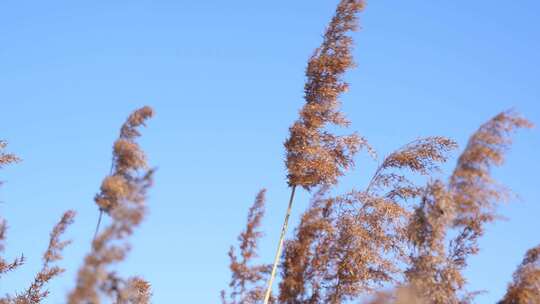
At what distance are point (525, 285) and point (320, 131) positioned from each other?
16.9 feet

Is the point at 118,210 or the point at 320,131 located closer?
the point at 118,210

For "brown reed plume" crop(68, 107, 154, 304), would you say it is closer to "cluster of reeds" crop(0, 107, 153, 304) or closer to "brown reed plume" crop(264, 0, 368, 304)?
"cluster of reeds" crop(0, 107, 153, 304)

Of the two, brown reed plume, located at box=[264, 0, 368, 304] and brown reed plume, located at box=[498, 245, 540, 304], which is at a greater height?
→ brown reed plume, located at box=[264, 0, 368, 304]

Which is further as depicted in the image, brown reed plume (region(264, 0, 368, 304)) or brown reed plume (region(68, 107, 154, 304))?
brown reed plume (region(264, 0, 368, 304))

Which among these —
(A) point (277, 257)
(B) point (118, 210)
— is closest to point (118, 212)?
(B) point (118, 210)

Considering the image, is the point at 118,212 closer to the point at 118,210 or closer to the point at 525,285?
the point at 118,210

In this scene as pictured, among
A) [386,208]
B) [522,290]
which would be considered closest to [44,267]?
[386,208]

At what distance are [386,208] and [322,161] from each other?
1.56 m

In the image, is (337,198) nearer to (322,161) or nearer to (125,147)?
(322,161)

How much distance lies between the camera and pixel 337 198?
15.7 metres

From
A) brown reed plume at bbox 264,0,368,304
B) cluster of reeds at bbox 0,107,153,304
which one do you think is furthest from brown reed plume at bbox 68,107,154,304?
brown reed plume at bbox 264,0,368,304

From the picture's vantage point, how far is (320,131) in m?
15.9

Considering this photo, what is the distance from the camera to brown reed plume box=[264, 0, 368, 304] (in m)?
15.5

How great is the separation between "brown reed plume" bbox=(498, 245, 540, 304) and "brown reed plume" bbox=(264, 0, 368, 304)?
414cm
